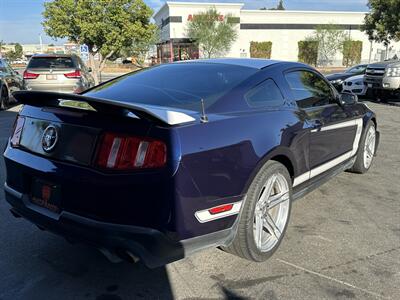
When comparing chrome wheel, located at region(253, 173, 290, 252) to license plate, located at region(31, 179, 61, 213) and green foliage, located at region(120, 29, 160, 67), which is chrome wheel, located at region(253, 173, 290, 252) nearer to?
license plate, located at region(31, 179, 61, 213)

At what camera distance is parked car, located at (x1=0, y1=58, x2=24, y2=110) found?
12180 millimetres

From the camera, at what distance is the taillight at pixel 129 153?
2533mm

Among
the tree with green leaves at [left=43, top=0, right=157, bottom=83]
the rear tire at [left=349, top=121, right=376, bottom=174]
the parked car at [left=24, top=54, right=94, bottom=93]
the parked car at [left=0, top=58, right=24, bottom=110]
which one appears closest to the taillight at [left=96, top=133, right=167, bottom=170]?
the rear tire at [left=349, top=121, right=376, bottom=174]

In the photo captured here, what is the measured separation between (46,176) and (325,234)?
8.13 ft

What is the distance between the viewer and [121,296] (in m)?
2.91

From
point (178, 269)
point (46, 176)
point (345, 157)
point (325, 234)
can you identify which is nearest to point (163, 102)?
point (46, 176)

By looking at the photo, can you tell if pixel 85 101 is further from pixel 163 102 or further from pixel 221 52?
pixel 221 52

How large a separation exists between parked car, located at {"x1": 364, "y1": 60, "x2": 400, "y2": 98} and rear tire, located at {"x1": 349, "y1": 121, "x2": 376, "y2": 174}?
8201 millimetres

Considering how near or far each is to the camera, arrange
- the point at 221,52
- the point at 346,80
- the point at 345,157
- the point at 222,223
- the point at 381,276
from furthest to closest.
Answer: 1. the point at 221,52
2. the point at 346,80
3. the point at 345,157
4. the point at 381,276
5. the point at 222,223

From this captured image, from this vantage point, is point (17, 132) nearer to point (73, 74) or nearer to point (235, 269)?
point (235, 269)

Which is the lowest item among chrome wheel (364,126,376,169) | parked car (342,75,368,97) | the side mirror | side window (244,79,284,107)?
parked car (342,75,368,97)

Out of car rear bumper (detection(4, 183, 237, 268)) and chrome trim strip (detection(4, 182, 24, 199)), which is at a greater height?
chrome trim strip (detection(4, 182, 24, 199))

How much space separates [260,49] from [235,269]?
65950 mm

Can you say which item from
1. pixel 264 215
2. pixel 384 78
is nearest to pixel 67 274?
pixel 264 215
